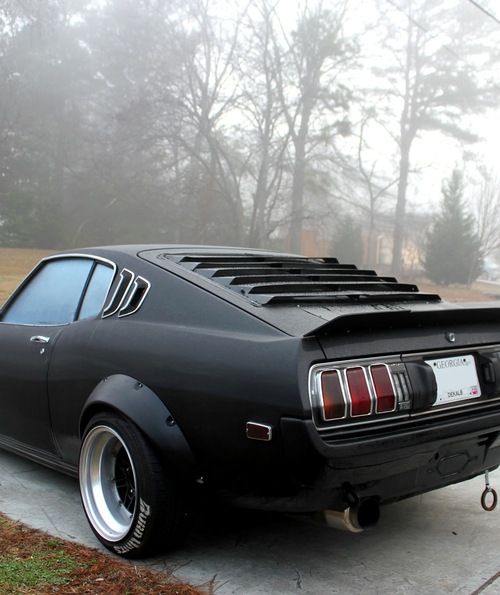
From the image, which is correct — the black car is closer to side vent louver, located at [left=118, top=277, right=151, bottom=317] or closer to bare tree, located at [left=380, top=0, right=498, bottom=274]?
side vent louver, located at [left=118, top=277, right=151, bottom=317]

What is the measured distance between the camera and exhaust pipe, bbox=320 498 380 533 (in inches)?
100.0

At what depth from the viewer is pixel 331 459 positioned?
2404 millimetres

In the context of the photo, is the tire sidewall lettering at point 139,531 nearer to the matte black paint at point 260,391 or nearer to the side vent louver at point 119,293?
the matte black paint at point 260,391

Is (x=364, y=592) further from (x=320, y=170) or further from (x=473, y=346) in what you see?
(x=320, y=170)

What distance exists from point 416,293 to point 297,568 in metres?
1.59

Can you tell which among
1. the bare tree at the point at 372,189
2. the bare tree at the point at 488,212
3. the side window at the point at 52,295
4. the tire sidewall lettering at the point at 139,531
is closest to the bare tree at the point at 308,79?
the bare tree at the point at 372,189

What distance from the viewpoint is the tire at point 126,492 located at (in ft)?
9.03

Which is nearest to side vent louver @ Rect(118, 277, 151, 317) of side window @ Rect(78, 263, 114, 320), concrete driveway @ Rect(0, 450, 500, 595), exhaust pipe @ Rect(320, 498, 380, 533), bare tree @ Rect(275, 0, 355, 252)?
side window @ Rect(78, 263, 114, 320)

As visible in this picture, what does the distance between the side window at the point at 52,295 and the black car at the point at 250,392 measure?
2.4 inches

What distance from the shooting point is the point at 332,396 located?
248 cm

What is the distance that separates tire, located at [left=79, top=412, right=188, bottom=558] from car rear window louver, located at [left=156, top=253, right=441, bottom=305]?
2.61 feet

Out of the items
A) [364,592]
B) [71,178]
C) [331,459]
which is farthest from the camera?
[71,178]

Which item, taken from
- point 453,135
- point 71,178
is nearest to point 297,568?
point 71,178

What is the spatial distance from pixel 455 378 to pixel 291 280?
0.95m
